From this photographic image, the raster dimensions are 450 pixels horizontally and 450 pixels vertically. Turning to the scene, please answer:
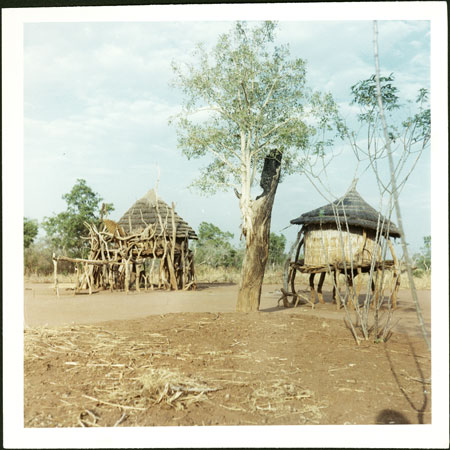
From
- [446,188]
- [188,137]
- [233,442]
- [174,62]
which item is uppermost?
[174,62]

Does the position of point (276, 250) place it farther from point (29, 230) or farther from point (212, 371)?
point (29, 230)

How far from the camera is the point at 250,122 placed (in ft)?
18.7

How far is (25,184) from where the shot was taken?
405cm

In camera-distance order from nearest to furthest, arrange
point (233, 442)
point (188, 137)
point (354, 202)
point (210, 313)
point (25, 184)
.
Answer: point (233, 442) < point (25, 184) < point (188, 137) < point (210, 313) < point (354, 202)

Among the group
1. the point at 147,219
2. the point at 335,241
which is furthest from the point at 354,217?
the point at 147,219

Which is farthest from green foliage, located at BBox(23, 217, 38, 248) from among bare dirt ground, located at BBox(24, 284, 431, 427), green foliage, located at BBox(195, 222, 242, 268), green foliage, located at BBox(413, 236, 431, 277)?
green foliage, located at BBox(413, 236, 431, 277)

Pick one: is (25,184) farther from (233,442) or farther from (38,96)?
(233,442)

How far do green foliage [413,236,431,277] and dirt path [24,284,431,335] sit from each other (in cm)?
34

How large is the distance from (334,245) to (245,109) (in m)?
2.72

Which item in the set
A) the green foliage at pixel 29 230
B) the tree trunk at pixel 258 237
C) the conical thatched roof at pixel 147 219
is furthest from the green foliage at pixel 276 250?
the green foliage at pixel 29 230

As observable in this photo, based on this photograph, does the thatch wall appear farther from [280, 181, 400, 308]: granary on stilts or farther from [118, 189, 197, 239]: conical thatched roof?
[118, 189, 197, 239]: conical thatched roof

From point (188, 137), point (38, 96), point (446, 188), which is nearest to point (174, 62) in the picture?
point (188, 137)

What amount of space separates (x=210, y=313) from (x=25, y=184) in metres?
2.80

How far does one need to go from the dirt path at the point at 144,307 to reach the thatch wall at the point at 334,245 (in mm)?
763
